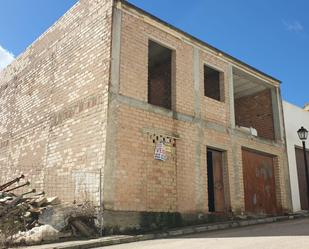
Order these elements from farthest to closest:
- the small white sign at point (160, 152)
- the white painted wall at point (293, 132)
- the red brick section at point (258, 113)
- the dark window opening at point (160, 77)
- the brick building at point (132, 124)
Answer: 1. the red brick section at point (258, 113)
2. the white painted wall at point (293, 132)
3. the dark window opening at point (160, 77)
4. the small white sign at point (160, 152)
5. the brick building at point (132, 124)

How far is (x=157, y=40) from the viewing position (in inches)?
438

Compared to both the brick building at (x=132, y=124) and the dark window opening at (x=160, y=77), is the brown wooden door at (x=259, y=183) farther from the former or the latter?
the dark window opening at (x=160, y=77)

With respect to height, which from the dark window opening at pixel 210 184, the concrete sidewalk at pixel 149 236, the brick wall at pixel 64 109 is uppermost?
the brick wall at pixel 64 109

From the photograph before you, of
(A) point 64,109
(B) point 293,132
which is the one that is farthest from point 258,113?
(A) point 64,109

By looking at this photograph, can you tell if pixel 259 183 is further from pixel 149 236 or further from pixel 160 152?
pixel 149 236

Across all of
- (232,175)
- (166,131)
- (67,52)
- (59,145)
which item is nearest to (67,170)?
(59,145)

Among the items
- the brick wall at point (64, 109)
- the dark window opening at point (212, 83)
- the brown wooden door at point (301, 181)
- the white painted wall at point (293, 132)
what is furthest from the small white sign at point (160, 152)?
the brown wooden door at point (301, 181)

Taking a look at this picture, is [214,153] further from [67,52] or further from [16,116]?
[16,116]

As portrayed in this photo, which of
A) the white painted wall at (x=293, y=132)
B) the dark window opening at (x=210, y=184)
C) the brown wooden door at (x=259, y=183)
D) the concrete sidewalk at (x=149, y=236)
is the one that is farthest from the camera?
the white painted wall at (x=293, y=132)

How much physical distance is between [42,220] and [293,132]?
11570 millimetres

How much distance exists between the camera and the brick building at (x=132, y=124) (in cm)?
930

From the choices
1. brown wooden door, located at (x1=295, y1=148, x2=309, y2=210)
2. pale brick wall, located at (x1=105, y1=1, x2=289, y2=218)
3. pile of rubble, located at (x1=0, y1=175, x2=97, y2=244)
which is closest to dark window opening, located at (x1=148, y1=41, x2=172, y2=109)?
pale brick wall, located at (x1=105, y1=1, x2=289, y2=218)

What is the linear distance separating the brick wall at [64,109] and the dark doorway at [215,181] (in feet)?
14.7

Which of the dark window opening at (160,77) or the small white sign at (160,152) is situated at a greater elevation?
the dark window opening at (160,77)
